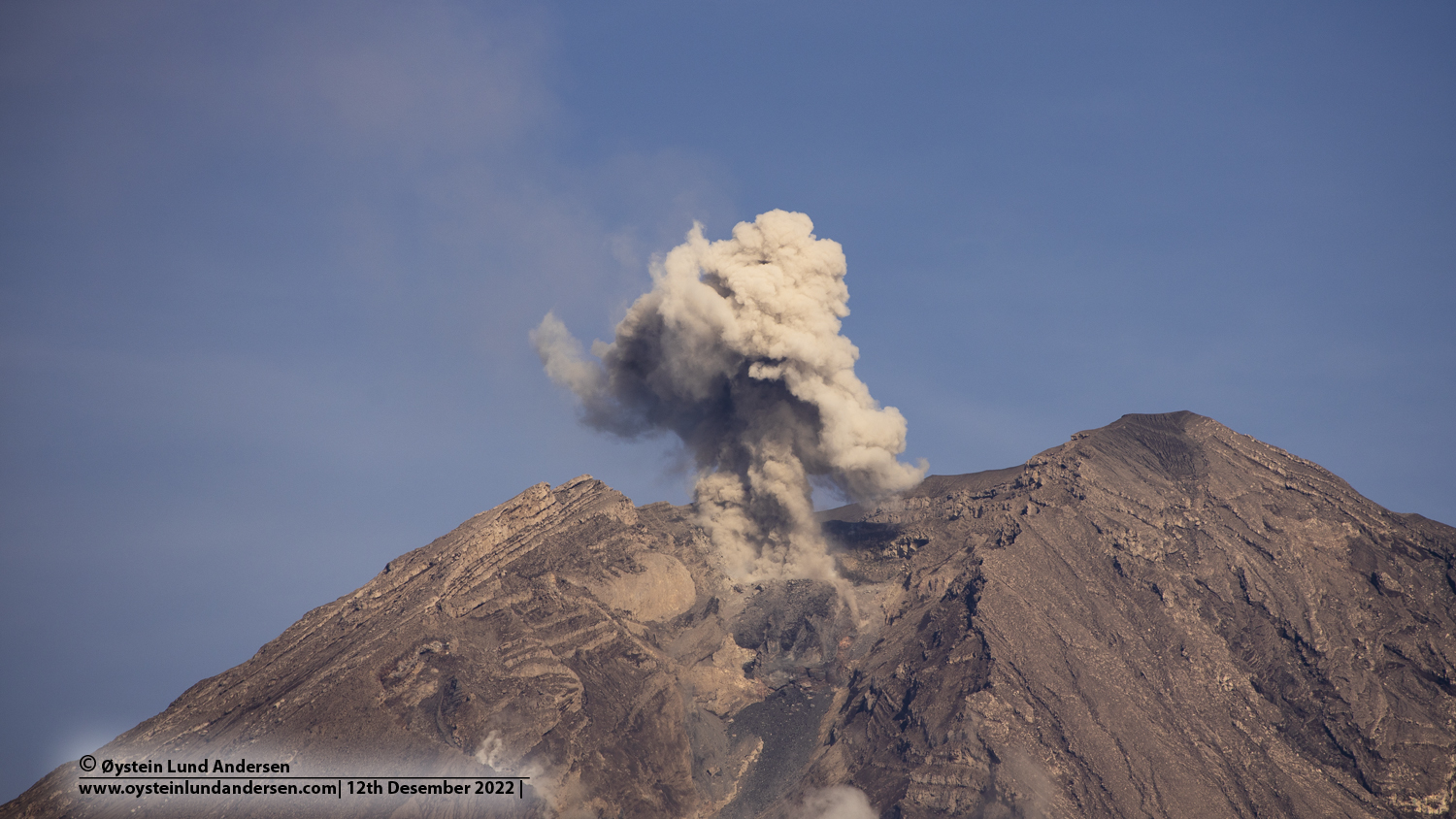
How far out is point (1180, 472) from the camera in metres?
103

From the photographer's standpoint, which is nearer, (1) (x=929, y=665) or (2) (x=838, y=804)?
(2) (x=838, y=804)

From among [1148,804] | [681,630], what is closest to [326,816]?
[681,630]

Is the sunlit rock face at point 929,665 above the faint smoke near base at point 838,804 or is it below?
above

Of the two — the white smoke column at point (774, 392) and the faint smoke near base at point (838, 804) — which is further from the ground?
the white smoke column at point (774, 392)

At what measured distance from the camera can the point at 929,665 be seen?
89312mm

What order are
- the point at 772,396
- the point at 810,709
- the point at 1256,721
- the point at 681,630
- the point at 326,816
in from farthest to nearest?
1. the point at 772,396
2. the point at 681,630
3. the point at 810,709
4. the point at 1256,721
5. the point at 326,816

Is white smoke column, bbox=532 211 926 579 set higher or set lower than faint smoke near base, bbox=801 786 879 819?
higher

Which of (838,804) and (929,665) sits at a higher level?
(929,665)

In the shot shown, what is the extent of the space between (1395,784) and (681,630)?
146 ft

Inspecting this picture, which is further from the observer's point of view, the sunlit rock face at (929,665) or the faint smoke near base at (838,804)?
the faint smoke near base at (838,804)

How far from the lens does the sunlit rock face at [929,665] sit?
79188mm

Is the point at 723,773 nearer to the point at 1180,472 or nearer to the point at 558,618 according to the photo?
the point at 558,618

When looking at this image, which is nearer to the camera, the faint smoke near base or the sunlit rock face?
the sunlit rock face

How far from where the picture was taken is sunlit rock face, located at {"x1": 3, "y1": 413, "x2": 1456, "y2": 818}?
79188 mm
